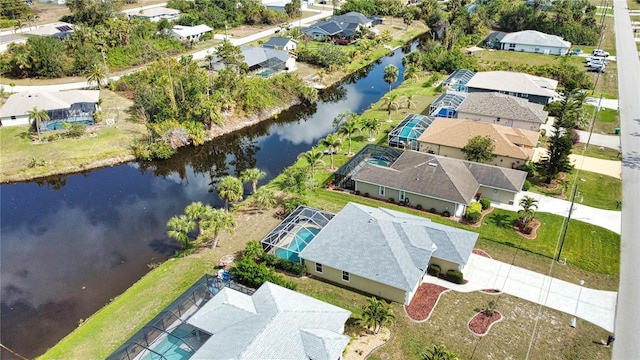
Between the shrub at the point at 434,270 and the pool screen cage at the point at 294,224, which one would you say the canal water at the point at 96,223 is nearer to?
the pool screen cage at the point at 294,224

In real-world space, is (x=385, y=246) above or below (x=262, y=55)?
below

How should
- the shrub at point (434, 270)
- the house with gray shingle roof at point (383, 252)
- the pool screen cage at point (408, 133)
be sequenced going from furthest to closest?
the pool screen cage at point (408, 133) → the shrub at point (434, 270) → the house with gray shingle roof at point (383, 252)

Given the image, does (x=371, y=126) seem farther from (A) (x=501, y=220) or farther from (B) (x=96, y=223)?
(B) (x=96, y=223)

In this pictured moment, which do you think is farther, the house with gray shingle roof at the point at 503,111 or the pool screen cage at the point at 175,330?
the house with gray shingle roof at the point at 503,111

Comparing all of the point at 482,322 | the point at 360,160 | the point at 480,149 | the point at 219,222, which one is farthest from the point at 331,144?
the point at 482,322

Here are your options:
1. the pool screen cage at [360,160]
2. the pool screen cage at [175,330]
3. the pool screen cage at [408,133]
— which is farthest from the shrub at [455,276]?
the pool screen cage at [408,133]

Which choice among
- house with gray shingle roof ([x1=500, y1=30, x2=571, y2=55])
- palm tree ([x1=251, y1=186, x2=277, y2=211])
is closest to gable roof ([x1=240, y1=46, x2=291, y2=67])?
palm tree ([x1=251, y1=186, x2=277, y2=211])

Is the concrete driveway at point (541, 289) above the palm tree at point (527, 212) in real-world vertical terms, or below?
below
